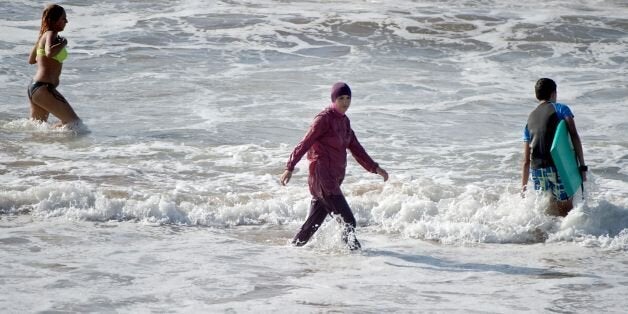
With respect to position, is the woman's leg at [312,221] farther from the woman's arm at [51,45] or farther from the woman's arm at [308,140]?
the woman's arm at [51,45]

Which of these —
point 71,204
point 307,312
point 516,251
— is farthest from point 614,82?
point 307,312

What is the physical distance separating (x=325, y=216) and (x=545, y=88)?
2186mm

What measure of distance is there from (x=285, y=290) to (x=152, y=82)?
400 inches

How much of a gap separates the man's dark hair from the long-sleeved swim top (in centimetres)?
A: 177

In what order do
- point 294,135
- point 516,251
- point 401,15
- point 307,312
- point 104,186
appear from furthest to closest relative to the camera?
1. point 401,15
2. point 294,135
3. point 104,186
4. point 516,251
5. point 307,312

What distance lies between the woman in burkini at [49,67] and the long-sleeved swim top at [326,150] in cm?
514

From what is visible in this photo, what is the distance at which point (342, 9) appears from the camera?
23422 millimetres

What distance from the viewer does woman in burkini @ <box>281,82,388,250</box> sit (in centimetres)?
766

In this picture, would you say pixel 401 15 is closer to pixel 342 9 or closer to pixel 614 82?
pixel 342 9

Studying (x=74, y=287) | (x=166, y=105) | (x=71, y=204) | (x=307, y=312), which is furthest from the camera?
(x=166, y=105)

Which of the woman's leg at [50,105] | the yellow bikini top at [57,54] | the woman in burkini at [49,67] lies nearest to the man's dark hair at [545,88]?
the woman in burkini at [49,67]

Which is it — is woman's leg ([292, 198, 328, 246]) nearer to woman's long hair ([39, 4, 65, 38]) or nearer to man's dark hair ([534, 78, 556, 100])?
man's dark hair ([534, 78, 556, 100])

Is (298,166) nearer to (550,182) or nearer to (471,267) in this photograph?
(550,182)

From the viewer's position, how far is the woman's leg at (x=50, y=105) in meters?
12.4
